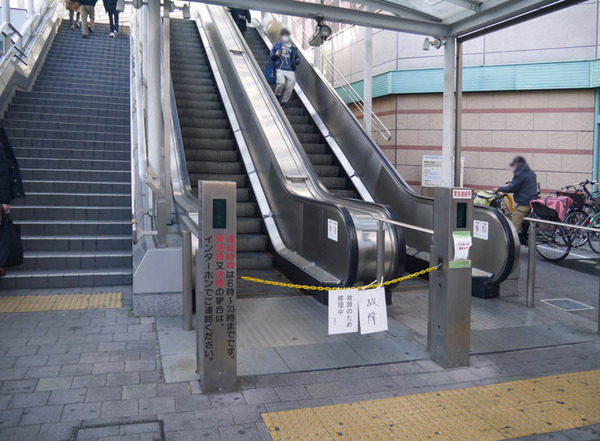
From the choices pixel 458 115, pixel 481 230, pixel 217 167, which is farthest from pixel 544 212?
pixel 217 167

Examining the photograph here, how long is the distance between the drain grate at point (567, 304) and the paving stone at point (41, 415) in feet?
17.3

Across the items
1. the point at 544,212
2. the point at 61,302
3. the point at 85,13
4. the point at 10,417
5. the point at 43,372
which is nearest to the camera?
the point at 10,417

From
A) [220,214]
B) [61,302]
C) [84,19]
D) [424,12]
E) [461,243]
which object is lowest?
[61,302]

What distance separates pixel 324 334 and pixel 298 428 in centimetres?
185

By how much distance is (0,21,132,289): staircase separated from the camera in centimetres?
667

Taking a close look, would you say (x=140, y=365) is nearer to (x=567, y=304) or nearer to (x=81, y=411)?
(x=81, y=411)

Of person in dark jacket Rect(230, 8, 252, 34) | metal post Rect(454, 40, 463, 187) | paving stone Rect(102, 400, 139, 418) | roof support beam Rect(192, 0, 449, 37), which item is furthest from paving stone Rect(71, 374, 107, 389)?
person in dark jacket Rect(230, 8, 252, 34)

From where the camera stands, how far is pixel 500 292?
6.63 m

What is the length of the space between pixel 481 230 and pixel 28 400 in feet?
17.3

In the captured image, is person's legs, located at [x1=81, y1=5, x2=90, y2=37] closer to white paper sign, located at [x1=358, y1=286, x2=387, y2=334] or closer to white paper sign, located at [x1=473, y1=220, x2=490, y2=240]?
white paper sign, located at [x1=473, y1=220, x2=490, y2=240]

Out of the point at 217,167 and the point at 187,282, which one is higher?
the point at 217,167

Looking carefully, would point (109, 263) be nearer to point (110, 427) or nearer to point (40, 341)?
point (40, 341)

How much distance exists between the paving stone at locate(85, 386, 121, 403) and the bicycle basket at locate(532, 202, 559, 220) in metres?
7.39

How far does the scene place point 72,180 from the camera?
828 centimetres
